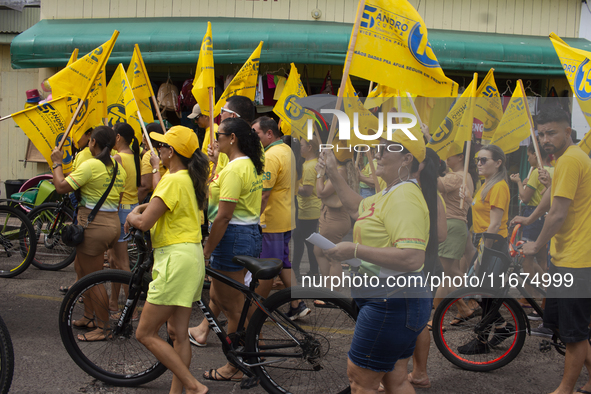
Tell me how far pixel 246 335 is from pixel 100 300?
121 centimetres

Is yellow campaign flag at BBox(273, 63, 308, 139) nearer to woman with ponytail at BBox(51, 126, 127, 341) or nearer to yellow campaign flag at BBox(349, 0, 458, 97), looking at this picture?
yellow campaign flag at BBox(349, 0, 458, 97)

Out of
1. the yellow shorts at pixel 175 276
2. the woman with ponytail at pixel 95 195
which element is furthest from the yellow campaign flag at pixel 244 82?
the yellow shorts at pixel 175 276

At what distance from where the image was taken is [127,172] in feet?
18.3

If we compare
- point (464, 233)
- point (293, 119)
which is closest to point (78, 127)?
point (293, 119)

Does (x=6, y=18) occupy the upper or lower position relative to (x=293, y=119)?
upper

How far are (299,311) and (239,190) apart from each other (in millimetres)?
1000

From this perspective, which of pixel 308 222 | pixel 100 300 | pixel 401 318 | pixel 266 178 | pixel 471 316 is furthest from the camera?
pixel 266 178

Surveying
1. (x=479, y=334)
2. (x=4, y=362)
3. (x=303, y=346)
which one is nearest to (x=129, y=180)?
(x=4, y=362)

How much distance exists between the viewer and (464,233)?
3.71 m

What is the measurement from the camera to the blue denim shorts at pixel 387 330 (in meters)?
2.65

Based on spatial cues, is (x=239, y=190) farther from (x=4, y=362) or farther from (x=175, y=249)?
(x=4, y=362)

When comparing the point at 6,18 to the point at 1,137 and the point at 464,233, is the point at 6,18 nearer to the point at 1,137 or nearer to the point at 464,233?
the point at 1,137

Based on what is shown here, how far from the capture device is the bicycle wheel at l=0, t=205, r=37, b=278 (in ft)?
21.3

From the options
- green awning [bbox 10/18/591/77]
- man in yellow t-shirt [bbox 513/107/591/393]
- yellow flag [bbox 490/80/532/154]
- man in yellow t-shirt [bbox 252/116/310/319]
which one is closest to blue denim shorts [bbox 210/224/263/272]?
man in yellow t-shirt [bbox 252/116/310/319]
